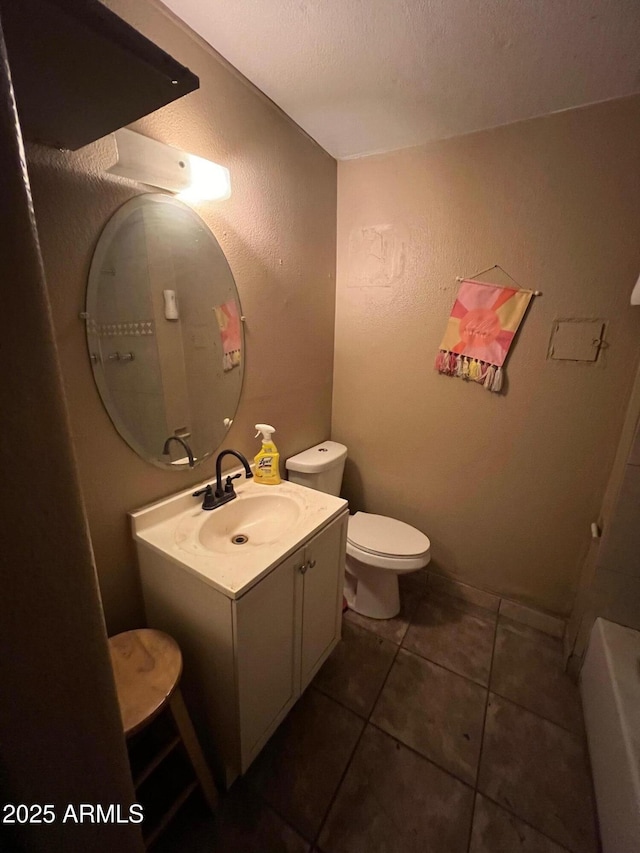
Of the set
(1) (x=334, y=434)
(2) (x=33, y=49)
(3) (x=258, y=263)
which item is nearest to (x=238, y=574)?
(2) (x=33, y=49)

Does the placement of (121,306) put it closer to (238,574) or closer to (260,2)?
(238,574)

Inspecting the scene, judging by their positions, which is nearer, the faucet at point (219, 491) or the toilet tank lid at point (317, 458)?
the faucet at point (219, 491)

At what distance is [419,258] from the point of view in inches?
65.9

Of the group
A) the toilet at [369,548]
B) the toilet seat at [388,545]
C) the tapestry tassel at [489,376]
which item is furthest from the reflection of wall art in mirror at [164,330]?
the tapestry tassel at [489,376]

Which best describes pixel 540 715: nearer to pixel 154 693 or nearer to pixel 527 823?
pixel 527 823

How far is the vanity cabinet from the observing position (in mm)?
908

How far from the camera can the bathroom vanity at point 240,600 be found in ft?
2.98

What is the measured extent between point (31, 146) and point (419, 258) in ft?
4.85

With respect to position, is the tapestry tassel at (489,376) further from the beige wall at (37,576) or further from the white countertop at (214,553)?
the beige wall at (37,576)

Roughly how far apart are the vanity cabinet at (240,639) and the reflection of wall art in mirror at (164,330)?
1.45 ft

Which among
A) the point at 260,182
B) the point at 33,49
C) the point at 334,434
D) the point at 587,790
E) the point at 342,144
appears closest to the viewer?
the point at 33,49

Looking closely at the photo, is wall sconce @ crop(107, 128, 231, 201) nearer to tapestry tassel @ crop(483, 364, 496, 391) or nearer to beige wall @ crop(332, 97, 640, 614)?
beige wall @ crop(332, 97, 640, 614)

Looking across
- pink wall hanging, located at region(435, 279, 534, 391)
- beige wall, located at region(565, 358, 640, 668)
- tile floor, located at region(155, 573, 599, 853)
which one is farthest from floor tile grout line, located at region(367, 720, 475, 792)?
pink wall hanging, located at region(435, 279, 534, 391)

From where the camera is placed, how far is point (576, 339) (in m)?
1.43
